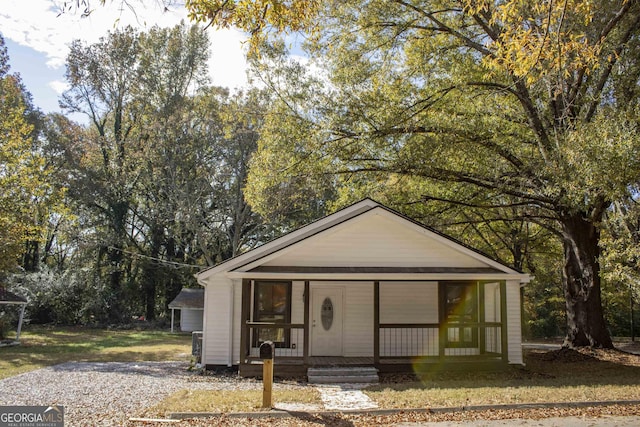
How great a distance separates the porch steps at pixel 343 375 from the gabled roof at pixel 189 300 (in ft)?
70.1

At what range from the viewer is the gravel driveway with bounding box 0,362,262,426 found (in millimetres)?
9328

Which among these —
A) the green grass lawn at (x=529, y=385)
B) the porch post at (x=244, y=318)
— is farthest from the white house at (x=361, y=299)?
the green grass lawn at (x=529, y=385)

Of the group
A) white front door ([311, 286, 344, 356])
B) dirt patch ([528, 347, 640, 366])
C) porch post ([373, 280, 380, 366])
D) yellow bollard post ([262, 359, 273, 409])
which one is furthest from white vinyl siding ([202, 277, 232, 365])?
dirt patch ([528, 347, 640, 366])

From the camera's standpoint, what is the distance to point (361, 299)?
1592cm

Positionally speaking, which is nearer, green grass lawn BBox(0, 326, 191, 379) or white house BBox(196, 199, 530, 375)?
white house BBox(196, 199, 530, 375)

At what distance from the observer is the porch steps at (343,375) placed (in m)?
13.0

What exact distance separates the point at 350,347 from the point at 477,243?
573 inches

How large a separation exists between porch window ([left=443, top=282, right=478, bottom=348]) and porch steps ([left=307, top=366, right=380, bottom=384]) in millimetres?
3541

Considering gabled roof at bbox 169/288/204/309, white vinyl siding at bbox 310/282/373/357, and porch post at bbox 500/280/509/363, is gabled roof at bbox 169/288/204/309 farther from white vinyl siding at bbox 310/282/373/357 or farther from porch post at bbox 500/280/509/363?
porch post at bbox 500/280/509/363

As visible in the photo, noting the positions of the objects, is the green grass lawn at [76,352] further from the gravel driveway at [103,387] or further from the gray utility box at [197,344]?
the gray utility box at [197,344]

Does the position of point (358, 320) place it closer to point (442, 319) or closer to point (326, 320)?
point (326, 320)

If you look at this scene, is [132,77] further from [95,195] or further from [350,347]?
[350,347]

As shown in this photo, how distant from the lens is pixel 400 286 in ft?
52.9

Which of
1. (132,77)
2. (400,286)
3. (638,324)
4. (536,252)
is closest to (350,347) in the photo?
(400,286)
